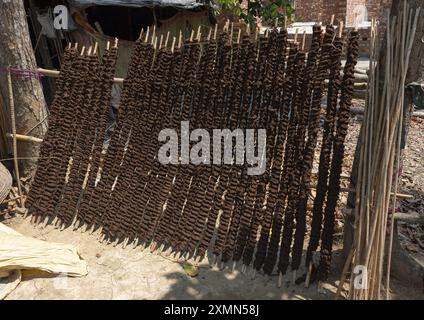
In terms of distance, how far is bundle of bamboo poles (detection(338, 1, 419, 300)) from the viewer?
242 cm

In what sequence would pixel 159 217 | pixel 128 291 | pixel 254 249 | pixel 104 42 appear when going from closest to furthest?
pixel 128 291, pixel 254 249, pixel 159 217, pixel 104 42

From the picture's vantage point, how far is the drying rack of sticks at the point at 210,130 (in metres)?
2.91

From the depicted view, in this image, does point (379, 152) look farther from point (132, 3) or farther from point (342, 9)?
point (342, 9)

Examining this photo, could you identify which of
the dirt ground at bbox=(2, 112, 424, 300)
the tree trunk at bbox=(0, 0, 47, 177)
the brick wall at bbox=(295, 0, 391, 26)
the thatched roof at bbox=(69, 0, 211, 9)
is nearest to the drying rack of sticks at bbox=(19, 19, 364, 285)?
the dirt ground at bbox=(2, 112, 424, 300)

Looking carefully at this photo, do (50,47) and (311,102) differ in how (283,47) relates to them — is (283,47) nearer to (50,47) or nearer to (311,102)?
(311,102)

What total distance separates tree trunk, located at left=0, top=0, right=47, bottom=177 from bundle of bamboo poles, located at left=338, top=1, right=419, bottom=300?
3.51m

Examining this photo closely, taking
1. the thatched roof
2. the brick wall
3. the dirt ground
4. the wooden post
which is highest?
the brick wall

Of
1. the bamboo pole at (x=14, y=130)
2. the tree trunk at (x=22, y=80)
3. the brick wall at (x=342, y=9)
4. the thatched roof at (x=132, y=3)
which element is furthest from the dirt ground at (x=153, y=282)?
the brick wall at (x=342, y=9)

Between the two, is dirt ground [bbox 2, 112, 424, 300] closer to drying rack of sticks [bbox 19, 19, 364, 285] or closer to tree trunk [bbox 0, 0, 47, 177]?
drying rack of sticks [bbox 19, 19, 364, 285]

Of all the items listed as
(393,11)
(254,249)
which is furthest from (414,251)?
(393,11)

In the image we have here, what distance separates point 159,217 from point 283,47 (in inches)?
78.9

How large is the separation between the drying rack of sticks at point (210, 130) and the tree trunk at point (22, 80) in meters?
0.33

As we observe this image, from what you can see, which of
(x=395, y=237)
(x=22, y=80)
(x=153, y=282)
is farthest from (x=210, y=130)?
(x=22, y=80)

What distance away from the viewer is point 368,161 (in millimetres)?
2641
